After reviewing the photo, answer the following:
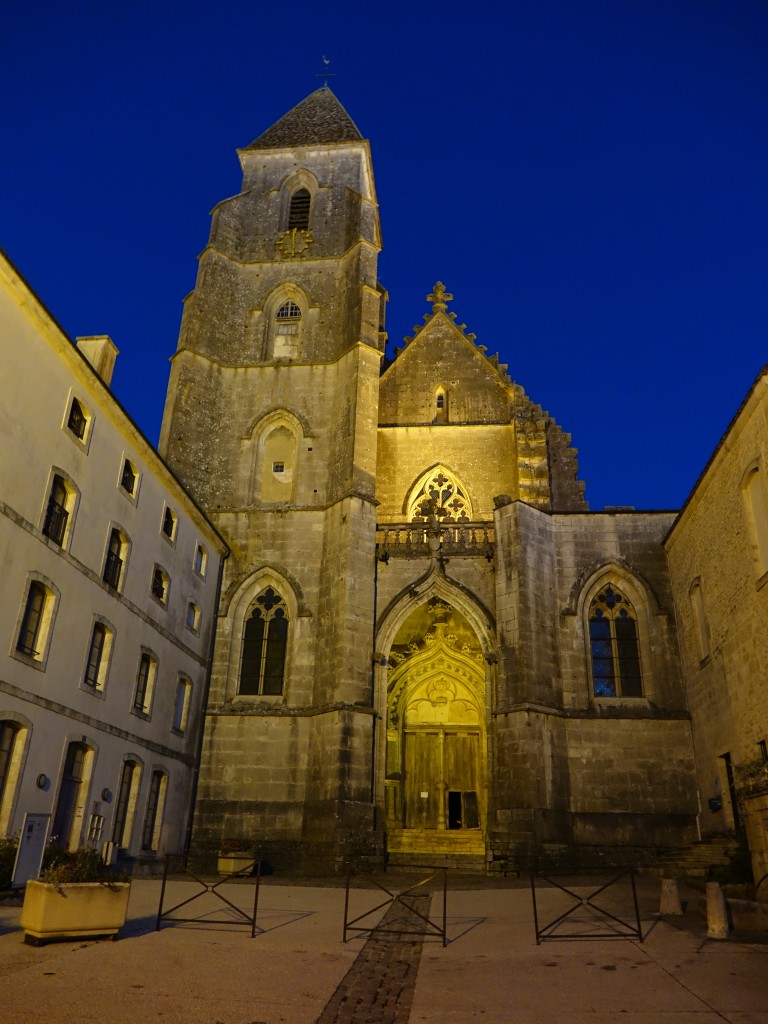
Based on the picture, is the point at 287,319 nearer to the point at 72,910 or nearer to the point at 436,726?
the point at 436,726

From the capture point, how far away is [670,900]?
10562 mm

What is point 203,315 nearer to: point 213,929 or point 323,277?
point 323,277

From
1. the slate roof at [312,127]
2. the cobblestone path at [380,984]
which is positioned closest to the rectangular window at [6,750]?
the cobblestone path at [380,984]

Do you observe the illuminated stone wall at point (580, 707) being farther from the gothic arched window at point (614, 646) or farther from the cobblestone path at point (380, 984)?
the cobblestone path at point (380, 984)

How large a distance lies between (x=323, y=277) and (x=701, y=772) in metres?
19.2

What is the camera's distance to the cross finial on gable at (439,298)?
97.2 feet

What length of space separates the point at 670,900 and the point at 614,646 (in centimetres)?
999

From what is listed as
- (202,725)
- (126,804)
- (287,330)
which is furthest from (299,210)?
(126,804)

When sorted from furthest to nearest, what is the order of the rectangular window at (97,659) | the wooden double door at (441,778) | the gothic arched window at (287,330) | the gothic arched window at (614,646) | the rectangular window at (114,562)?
the gothic arched window at (287,330) < the wooden double door at (441,778) < the gothic arched window at (614,646) < the rectangular window at (114,562) < the rectangular window at (97,659)

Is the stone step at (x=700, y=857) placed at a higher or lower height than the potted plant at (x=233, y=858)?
higher

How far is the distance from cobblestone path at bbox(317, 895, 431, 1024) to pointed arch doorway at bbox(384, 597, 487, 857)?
41.2 feet

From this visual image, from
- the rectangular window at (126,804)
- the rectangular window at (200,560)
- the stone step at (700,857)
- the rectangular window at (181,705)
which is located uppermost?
the rectangular window at (200,560)

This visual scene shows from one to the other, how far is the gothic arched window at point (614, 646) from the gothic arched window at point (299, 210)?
17332mm

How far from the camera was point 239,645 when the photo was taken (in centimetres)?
2122
